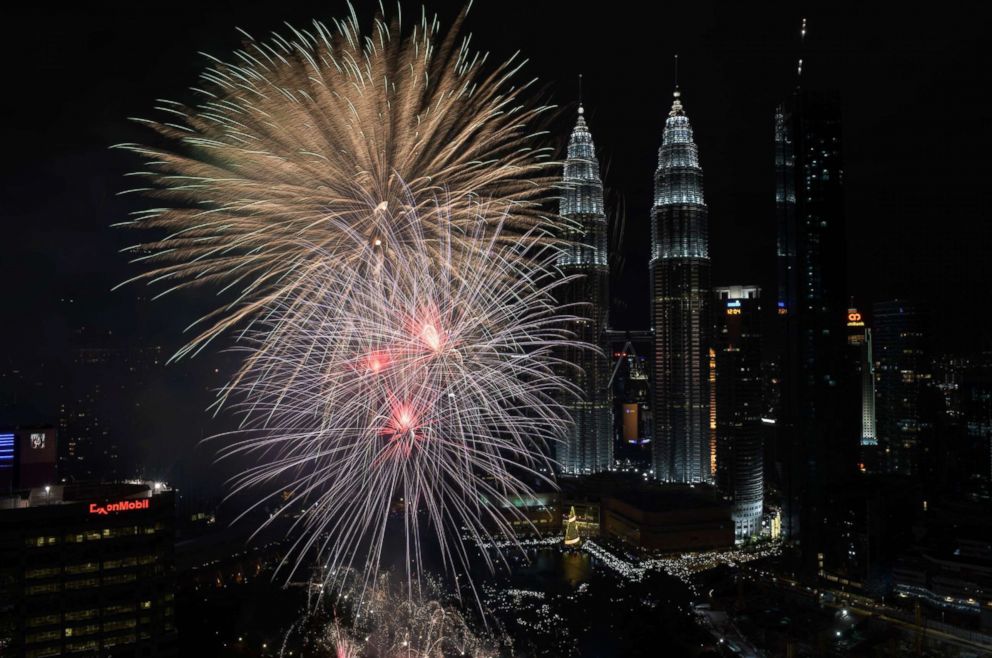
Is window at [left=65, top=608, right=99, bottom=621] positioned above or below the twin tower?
below

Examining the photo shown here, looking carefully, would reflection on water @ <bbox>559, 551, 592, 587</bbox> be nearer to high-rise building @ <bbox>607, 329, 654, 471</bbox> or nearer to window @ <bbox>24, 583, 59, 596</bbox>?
window @ <bbox>24, 583, 59, 596</bbox>

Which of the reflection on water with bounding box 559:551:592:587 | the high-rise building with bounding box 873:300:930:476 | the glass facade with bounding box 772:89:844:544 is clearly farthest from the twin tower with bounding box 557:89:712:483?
the reflection on water with bounding box 559:551:592:587

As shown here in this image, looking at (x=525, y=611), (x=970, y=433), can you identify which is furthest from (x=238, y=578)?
(x=970, y=433)

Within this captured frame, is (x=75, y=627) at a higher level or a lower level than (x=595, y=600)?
higher

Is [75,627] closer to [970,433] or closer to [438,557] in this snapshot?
[438,557]

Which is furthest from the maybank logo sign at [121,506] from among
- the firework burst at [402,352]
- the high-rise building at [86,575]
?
the firework burst at [402,352]

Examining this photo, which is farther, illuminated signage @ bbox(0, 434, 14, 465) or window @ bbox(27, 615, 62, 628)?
illuminated signage @ bbox(0, 434, 14, 465)

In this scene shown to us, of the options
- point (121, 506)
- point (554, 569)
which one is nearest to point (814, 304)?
point (554, 569)
